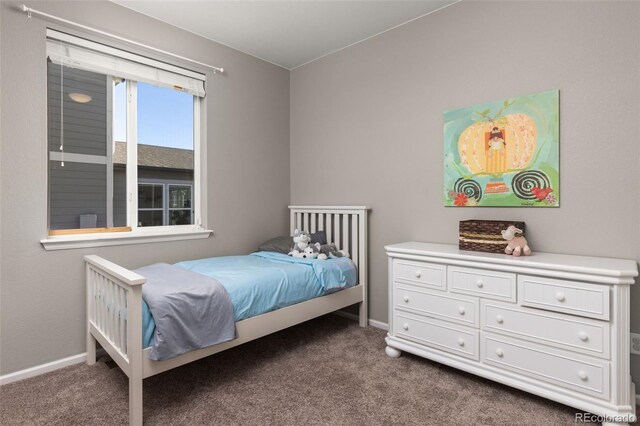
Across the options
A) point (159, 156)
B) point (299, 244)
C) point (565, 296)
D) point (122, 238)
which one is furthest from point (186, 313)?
point (565, 296)

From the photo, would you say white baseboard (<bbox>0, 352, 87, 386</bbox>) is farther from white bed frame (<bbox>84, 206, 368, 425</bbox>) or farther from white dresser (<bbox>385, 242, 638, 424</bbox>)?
white dresser (<bbox>385, 242, 638, 424</bbox>)

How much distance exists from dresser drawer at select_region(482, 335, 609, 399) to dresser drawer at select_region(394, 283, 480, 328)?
0.49ft

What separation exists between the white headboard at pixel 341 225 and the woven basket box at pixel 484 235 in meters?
0.87

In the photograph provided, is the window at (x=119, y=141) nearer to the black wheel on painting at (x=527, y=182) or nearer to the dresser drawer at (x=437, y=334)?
the dresser drawer at (x=437, y=334)

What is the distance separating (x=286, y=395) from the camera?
74.6 inches

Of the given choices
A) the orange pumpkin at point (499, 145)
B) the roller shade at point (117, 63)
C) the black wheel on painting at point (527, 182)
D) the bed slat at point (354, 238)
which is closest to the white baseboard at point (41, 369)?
the roller shade at point (117, 63)

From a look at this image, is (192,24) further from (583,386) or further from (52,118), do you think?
(583,386)

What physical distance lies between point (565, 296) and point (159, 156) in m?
2.93

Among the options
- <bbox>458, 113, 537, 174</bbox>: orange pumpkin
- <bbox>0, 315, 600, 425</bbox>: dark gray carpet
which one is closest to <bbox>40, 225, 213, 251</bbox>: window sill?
<bbox>0, 315, 600, 425</bbox>: dark gray carpet

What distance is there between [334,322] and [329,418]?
4.67 feet

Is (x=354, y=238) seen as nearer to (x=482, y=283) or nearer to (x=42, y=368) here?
(x=482, y=283)

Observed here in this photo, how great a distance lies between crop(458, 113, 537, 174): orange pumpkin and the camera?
7.11 ft

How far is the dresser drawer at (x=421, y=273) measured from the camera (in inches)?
84.4

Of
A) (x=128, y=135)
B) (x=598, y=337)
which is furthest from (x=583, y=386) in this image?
(x=128, y=135)
